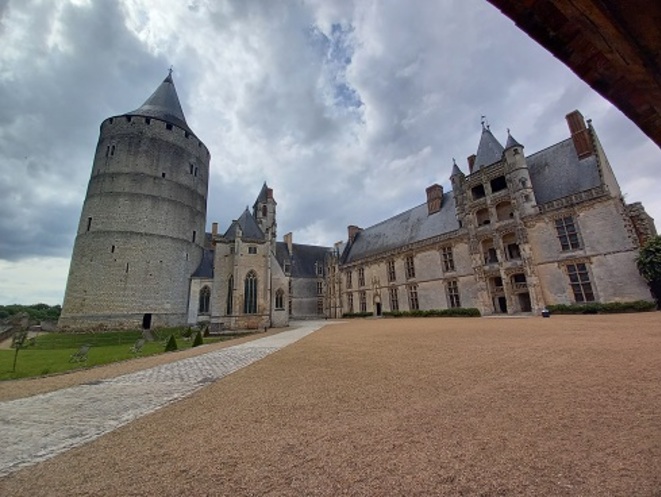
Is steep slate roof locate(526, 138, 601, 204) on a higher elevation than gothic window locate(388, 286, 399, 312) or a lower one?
higher

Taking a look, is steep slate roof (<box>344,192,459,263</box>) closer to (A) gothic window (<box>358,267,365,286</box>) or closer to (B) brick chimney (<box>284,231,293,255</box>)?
(A) gothic window (<box>358,267,365,286</box>)

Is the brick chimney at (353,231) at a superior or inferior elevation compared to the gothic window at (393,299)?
superior

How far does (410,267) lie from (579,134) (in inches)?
705

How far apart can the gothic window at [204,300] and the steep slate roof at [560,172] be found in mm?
34704

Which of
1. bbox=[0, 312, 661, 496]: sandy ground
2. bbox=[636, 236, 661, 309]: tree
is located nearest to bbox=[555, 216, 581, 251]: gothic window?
bbox=[636, 236, 661, 309]: tree

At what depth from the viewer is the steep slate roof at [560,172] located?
20.1 metres

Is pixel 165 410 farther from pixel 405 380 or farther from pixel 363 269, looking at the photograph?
pixel 363 269

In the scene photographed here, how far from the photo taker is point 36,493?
2422 mm

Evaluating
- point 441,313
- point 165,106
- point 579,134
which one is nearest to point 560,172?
point 579,134

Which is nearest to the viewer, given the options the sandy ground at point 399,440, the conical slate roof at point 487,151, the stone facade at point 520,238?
the sandy ground at point 399,440

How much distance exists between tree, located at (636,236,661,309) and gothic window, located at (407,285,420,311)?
16.7 m

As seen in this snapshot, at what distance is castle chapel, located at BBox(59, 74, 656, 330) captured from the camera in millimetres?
19656

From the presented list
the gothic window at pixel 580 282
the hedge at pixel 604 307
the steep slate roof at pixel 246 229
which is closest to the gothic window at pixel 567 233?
the gothic window at pixel 580 282

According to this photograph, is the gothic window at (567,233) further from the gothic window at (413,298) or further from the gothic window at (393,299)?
the gothic window at (393,299)
